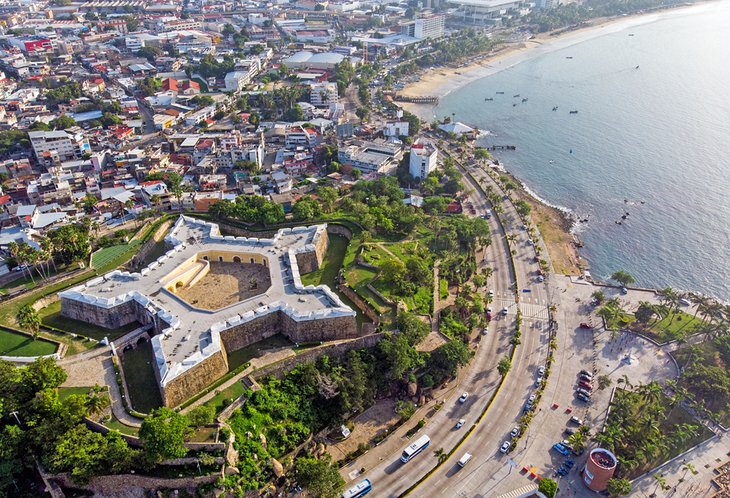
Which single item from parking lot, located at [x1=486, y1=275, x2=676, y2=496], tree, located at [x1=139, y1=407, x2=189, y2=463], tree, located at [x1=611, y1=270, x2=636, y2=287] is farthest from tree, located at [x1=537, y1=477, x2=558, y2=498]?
tree, located at [x1=611, y1=270, x2=636, y2=287]

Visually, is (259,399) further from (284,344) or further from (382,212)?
(382,212)

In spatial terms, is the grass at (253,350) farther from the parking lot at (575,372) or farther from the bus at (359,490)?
the parking lot at (575,372)

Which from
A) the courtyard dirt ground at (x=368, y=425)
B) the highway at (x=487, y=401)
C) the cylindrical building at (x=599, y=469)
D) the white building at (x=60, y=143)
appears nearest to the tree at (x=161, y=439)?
the courtyard dirt ground at (x=368, y=425)

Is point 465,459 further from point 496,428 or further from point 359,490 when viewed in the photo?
point 359,490

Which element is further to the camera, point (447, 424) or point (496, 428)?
point (447, 424)

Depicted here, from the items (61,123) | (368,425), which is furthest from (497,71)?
(368,425)
